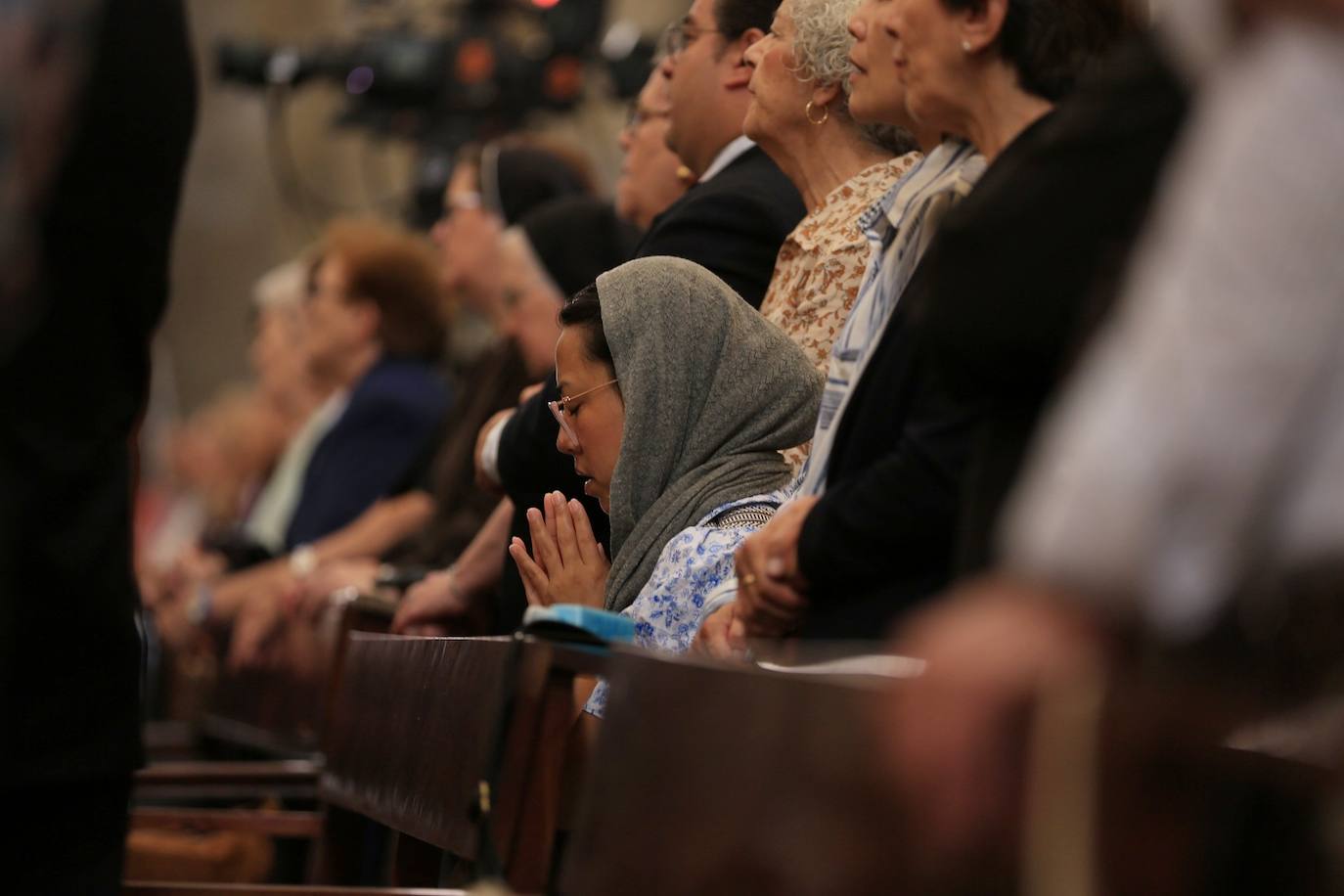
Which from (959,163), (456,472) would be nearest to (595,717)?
(959,163)

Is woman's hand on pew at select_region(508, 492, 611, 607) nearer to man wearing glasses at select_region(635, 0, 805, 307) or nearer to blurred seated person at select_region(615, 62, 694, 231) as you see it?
man wearing glasses at select_region(635, 0, 805, 307)

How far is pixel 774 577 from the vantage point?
92.6 inches

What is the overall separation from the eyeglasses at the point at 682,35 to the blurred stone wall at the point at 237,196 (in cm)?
896

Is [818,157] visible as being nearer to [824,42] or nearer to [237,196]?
[824,42]

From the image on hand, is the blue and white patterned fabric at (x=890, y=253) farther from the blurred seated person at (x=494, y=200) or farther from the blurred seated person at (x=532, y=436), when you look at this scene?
the blurred seated person at (x=494, y=200)

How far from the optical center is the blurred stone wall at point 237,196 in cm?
1284

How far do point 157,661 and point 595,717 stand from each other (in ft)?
19.7

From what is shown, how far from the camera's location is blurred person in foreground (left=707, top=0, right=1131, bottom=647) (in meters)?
2.21

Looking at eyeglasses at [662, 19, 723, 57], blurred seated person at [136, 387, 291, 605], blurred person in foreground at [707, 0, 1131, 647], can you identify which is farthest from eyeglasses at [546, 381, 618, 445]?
blurred seated person at [136, 387, 291, 605]

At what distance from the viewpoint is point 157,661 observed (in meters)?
8.22

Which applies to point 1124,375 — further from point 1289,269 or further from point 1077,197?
point 1077,197

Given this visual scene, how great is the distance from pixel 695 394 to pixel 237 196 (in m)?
10.9

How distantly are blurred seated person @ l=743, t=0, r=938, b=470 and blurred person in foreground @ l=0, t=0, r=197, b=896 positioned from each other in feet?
4.77

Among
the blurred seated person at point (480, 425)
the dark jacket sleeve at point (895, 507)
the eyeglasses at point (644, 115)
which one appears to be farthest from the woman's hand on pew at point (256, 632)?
the dark jacket sleeve at point (895, 507)
